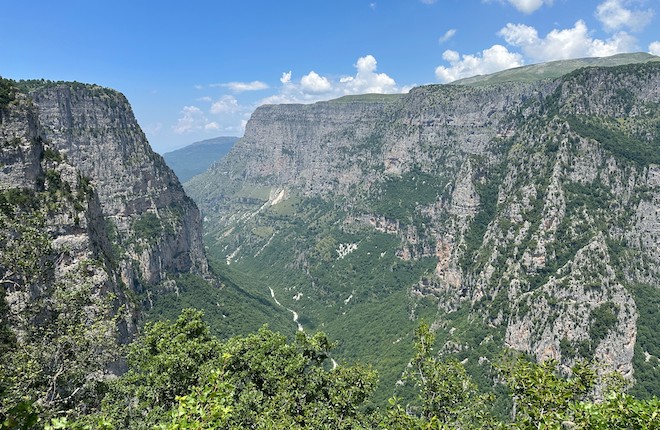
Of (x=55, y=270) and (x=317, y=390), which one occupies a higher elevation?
(x=55, y=270)

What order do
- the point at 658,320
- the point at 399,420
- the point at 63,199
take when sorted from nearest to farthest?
the point at 399,420, the point at 63,199, the point at 658,320

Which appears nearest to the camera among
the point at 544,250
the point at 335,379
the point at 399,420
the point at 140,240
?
the point at 399,420

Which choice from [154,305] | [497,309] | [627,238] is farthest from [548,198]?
[154,305]

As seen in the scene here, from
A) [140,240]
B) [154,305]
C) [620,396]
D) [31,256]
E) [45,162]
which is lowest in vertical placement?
[154,305]

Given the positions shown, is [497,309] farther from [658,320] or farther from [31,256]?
[31,256]

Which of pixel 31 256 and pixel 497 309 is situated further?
pixel 497 309

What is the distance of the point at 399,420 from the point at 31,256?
28.7 m

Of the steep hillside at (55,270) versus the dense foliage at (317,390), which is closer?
the dense foliage at (317,390)

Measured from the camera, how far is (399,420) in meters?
31.3

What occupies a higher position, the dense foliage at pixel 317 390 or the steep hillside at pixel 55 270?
the steep hillside at pixel 55 270

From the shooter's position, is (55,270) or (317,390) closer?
(317,390)

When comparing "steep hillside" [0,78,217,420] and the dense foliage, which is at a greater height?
"steep hillside" [0,78,217,420]

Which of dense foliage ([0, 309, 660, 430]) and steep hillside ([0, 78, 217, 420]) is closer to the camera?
dense foliage ([0, 309, 660, 430])

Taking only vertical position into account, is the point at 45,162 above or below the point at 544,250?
above
